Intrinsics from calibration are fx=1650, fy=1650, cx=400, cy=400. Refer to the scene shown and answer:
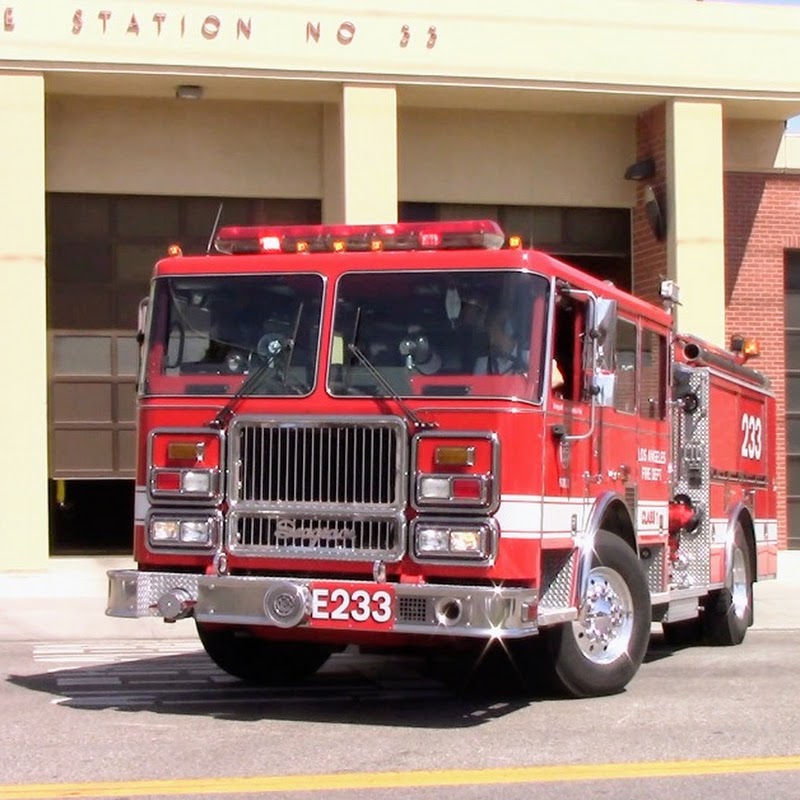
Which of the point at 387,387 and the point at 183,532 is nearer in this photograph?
the point at 387,387

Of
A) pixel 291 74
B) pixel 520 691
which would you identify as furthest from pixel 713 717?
pixel 291 74

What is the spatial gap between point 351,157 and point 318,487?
10.6m

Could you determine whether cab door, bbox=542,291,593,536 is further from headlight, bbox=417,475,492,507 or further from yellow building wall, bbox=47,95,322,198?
yellow building wall, bbox=47,95,322,198

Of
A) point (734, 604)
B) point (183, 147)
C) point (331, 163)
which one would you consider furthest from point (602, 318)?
point (183, 147)

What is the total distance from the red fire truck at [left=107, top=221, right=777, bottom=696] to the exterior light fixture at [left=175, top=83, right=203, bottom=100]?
32.0 feet

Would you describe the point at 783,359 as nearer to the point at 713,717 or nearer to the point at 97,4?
the point at 97,4

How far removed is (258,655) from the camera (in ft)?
33.6

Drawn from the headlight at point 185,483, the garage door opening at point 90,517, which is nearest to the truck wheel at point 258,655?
the headlight at point 185,483

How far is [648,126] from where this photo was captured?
820 inches

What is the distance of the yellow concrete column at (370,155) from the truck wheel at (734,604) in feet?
23.4

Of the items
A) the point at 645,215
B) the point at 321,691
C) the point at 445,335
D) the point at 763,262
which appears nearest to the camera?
the point at 445,335

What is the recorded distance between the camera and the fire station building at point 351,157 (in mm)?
18234

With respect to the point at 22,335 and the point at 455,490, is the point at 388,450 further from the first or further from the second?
the point at 22,335

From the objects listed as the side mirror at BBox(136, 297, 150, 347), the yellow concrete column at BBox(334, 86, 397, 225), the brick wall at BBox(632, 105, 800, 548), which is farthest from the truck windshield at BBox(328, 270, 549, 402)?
the brick wall at BBox(632, 105, 800, 548)
